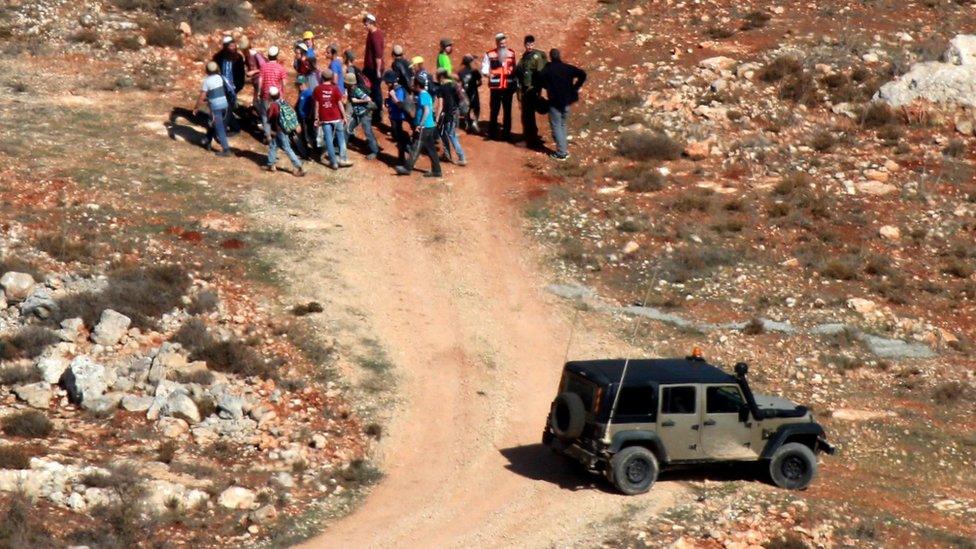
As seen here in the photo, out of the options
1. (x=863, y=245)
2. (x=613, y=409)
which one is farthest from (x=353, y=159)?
(x=613, y=409)

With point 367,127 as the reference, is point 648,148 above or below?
above

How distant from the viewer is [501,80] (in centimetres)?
2659

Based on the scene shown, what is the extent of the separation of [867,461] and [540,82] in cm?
1119

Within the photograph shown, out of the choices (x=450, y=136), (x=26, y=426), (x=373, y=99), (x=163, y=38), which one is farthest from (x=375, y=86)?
(x=26, y=426)

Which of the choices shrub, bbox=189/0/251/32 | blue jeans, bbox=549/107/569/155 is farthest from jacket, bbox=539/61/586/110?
shrub, bbox=189/0/251/32

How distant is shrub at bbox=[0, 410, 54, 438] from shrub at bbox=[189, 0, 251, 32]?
15.7m

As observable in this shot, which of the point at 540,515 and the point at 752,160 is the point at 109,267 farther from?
the point at 752,160

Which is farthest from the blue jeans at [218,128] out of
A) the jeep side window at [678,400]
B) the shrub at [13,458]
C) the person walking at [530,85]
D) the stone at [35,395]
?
the jeep side window at [678,400]

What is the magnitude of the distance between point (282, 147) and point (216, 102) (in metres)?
1.55

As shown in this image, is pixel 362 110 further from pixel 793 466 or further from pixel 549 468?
pixel 793 466

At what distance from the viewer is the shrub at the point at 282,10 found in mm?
31078

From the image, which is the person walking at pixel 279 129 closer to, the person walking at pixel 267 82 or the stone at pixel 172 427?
the person walking at pixel 267 82

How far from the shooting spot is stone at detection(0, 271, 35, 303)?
63.6ft

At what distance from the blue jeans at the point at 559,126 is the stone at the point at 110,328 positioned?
10.7 meters
